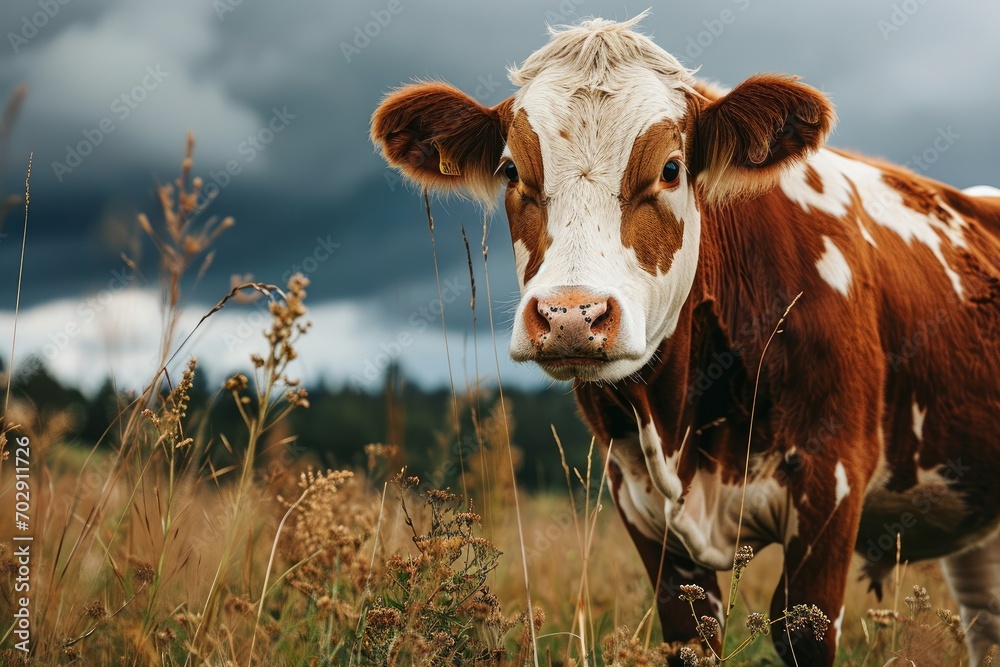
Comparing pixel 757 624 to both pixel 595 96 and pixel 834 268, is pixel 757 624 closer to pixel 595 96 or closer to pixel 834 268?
pixel 834 268

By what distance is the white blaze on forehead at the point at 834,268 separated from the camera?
391 centimetres

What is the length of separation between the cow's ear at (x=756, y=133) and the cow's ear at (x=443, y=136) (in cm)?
94

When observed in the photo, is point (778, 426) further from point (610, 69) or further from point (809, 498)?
point (610, 69)

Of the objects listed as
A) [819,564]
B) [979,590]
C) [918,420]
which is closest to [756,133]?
[918,420]

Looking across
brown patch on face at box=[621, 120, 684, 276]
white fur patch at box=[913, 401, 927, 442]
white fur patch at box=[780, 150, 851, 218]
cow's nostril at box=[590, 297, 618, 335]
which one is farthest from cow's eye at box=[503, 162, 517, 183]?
white fur patch at box=[913, 401, 927, 442]

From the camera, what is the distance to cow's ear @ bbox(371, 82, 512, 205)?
13.3 feet

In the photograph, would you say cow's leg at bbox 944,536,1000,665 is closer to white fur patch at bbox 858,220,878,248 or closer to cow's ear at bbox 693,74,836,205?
white fur patch at bbox 858,220,878,248

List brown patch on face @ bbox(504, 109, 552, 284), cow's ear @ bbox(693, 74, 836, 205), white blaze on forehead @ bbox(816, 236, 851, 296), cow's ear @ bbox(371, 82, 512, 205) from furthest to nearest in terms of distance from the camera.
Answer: cow's ear @ bbox(371, 82, 512, 205) → white blaze on forehead @ bbox(816, 236, 851, 296) → cow's ear @ bbox(693, 74, 836, 205) → brown patch on face @ bbox(504, 109, 552, 284)

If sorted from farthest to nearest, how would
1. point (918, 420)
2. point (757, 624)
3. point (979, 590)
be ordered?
point (979, 590) → point (918, 420) → point (757, 624)

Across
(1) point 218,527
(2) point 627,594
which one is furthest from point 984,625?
(1) point 218,527

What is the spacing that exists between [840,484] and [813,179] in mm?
1593

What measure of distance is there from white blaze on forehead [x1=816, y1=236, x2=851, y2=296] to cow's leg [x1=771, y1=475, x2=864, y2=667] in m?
0.90

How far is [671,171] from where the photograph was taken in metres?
3.46

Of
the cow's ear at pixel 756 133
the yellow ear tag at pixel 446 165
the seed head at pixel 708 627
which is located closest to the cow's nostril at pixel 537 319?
the seed head at pixel 708 627
